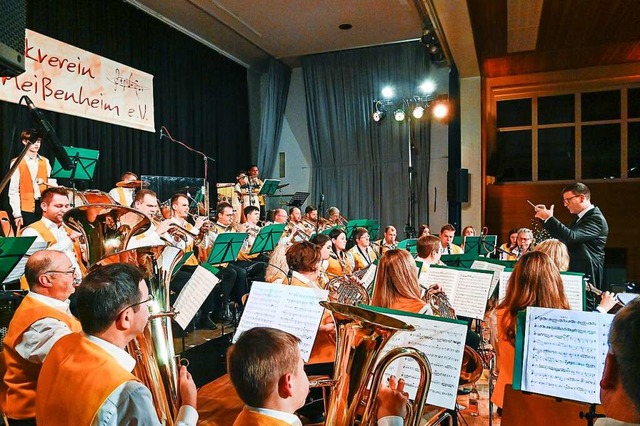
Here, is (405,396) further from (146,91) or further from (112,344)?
(146,91)

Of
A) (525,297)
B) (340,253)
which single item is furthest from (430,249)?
(340,253)

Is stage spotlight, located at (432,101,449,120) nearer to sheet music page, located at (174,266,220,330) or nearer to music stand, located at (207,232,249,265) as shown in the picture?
music stand, located at (207,232,249,265)

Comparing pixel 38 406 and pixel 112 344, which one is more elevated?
pixel 112 344

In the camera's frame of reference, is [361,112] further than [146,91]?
Yes

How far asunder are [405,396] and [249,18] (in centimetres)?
1009

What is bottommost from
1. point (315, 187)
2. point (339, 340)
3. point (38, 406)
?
point (38, 406)

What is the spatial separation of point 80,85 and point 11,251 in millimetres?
5892

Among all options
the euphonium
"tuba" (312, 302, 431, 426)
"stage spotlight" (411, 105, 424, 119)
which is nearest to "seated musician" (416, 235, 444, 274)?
the euphonium

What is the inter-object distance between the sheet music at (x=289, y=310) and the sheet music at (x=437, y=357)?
528 mm

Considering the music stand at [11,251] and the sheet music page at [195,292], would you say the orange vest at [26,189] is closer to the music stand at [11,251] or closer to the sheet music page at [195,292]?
the music stand at [11,251]

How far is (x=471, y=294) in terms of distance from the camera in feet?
11.6

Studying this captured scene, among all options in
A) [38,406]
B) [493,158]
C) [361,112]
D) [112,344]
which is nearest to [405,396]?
[112,344]

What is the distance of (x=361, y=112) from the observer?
1269cm

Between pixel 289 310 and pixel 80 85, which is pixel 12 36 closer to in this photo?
pixel 289 310
